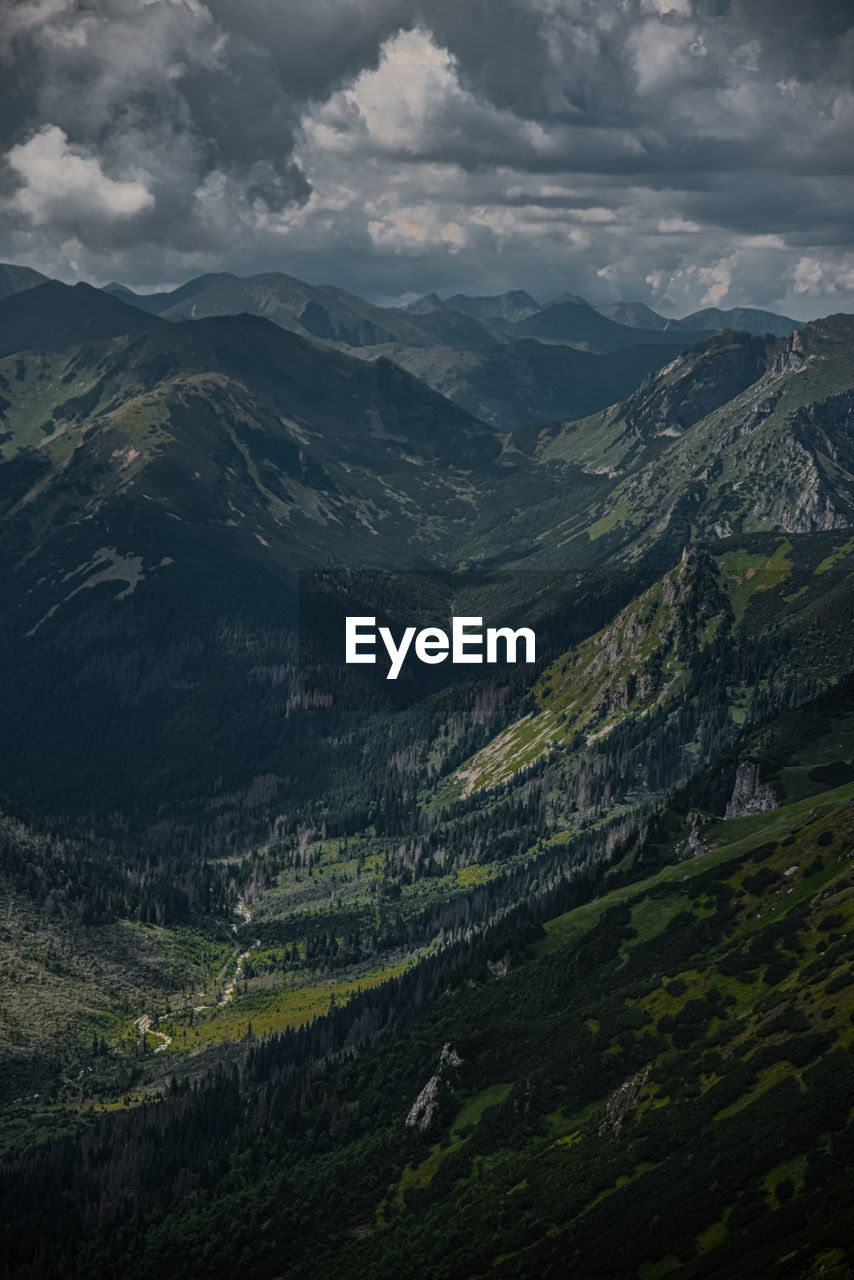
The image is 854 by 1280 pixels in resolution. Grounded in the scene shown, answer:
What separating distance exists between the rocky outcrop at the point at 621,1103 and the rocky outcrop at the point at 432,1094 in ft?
110

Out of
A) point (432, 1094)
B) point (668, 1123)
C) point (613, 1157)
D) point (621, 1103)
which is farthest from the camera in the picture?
point (432, 1094)

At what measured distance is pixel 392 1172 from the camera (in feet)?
582

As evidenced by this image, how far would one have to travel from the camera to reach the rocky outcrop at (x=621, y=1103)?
154 metres

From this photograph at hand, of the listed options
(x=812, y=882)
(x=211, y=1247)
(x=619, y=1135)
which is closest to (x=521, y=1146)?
(x=619, y=1135)

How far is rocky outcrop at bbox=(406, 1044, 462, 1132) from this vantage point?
609 ft

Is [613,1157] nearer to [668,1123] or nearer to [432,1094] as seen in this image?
[668,1123]

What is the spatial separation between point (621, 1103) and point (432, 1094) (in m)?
40.1

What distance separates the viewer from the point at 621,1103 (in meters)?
158

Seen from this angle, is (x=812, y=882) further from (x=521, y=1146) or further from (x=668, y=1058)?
(x=521, y=1146)

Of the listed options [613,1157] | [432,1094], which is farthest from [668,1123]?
[432,1094]

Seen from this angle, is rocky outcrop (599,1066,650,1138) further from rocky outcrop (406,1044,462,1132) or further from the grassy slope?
rocky outcrop (406,1044,462,1132)

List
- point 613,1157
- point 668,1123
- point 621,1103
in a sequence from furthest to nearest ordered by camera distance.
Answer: point 621,1103 < point 613,1157 < point 668,1123

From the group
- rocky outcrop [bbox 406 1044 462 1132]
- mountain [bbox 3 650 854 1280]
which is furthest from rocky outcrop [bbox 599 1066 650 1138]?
rocky outcrop [bbox 406 1044 462 1132]

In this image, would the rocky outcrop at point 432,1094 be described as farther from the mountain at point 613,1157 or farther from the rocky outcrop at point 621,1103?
the rocky outcrop at point 621,1103
